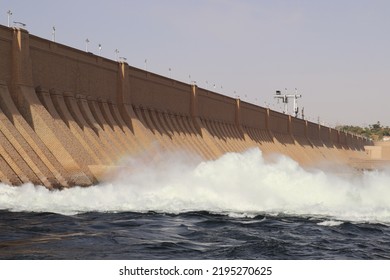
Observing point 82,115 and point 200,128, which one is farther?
point 200,128

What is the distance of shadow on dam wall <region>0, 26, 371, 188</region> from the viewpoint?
20609 millimetres

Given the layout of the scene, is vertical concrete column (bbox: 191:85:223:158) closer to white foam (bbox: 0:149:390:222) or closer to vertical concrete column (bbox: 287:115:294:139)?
white foam (bbox: 0:149:390:222)

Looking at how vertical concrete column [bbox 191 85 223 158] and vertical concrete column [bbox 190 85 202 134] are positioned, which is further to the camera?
vertical concrete column [bbox 190 85 202 134]

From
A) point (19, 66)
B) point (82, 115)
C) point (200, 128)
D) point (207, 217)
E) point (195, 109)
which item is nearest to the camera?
point (207, 217)

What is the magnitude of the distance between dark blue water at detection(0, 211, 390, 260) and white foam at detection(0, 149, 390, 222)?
133cm

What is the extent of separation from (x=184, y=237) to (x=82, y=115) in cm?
1465

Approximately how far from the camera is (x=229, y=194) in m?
19.3

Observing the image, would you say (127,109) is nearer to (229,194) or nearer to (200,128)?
(200,128)

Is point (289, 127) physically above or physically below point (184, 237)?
above

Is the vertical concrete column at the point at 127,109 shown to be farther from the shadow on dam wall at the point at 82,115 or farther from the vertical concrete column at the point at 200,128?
the vertical concrete column at the point at 200,128

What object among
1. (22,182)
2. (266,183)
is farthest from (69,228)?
(266,183)

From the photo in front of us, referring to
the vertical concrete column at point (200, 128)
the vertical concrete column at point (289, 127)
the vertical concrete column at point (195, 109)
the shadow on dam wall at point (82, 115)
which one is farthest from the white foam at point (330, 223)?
the vertical concrete column at point (289, 127)

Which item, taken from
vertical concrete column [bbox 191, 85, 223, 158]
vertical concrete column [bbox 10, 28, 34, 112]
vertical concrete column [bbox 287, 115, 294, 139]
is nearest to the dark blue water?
vertical concrete column [bbox 10, 28, 34, 112]

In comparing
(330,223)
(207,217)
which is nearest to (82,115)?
(207,217)
